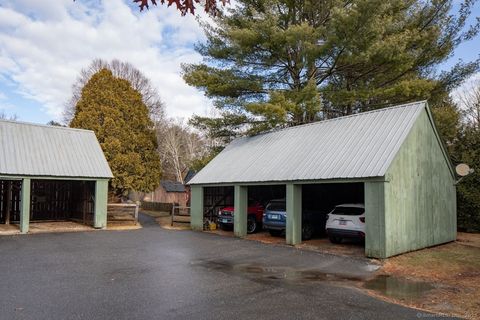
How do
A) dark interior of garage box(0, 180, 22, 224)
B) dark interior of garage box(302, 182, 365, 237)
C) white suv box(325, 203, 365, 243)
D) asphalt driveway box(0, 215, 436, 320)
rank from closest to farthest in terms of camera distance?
asphalt driveway box(0, 215, 436, 320) < white suv box(325, 203, 365, 243) < dark interior of garage box(302, 182, 365, 237) < dark interior of garage box(0, 180, 22, 224)

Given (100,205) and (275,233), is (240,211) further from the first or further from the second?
(100,205)

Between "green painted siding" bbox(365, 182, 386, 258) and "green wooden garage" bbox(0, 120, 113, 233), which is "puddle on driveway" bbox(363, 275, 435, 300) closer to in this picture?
"green painted siding" bbox(365, 182, 386, 258)

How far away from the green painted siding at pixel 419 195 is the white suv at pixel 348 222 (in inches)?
58.3

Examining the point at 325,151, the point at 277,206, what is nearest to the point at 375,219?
the point at 325,151

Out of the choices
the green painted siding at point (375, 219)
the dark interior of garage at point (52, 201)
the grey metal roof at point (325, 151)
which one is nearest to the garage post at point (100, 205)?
the dark interior of garage at point (52, 201)

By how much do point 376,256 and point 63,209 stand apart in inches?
781

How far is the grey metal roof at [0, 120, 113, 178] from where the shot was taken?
18641mm

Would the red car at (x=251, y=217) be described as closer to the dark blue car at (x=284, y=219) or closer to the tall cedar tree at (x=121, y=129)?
the dark blue car at (x=284, y=219)

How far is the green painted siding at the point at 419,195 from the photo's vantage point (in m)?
11.9

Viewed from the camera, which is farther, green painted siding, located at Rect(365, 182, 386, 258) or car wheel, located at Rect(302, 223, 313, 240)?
car wheel, located at Rect(302, 223, 313, 240)

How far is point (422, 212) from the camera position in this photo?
43.4 feet

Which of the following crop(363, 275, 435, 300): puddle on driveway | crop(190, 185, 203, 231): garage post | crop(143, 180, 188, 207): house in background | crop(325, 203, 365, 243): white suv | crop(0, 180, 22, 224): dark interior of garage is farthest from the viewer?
crop(143, 180, 188, 207): house in background

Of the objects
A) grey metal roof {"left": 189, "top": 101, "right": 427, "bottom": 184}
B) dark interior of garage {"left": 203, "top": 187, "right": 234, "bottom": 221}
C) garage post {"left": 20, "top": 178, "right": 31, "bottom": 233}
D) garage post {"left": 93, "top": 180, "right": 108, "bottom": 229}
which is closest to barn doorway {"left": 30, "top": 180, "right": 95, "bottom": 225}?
garage post {"left": 93, "top": 180, "right": 108, "bottom": 229}

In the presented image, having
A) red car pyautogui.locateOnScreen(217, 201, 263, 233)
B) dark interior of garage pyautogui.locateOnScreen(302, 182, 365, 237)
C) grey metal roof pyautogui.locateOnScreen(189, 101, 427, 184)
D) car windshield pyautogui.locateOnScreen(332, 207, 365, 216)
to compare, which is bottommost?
red car pyautogui.locateOnScreen(217, 201, 263, 233)
